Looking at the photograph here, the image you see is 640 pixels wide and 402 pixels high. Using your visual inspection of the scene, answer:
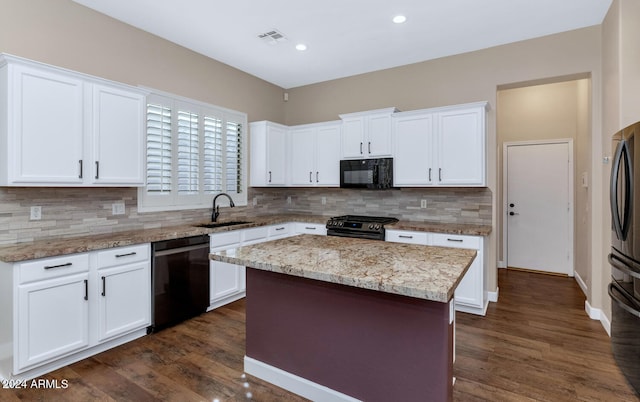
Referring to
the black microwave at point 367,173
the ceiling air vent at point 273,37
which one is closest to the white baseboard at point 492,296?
the black microwave at point 367,173

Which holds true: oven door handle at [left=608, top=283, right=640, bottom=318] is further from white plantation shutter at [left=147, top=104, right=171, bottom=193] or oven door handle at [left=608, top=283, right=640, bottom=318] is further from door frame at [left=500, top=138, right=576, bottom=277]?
white plantation shutter at [left=147, top=104, right=171, bottom=193]

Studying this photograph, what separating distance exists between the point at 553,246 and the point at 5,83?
6732 millimetres

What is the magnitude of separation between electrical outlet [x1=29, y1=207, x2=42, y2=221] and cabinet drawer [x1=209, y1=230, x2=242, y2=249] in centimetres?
141

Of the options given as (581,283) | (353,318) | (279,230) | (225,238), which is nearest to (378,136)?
(279,230)

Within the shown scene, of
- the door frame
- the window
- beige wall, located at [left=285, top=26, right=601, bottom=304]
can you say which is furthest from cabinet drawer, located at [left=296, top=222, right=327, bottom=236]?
the door frame

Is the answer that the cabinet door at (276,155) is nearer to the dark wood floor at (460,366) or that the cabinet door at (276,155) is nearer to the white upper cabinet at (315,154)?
the white upper cabinet at (315,154)

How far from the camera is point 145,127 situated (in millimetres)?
3174

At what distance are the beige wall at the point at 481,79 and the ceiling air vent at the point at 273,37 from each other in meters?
1.50

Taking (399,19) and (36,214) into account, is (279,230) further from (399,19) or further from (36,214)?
(399,19)

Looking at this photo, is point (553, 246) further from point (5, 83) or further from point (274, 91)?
point (5, 83)

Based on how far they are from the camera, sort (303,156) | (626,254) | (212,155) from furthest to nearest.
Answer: (303,156) < (212,155) < (626,254)

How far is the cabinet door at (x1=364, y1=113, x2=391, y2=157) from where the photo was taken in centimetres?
411

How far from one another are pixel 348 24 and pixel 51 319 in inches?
141

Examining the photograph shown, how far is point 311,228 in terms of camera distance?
4512 mm
